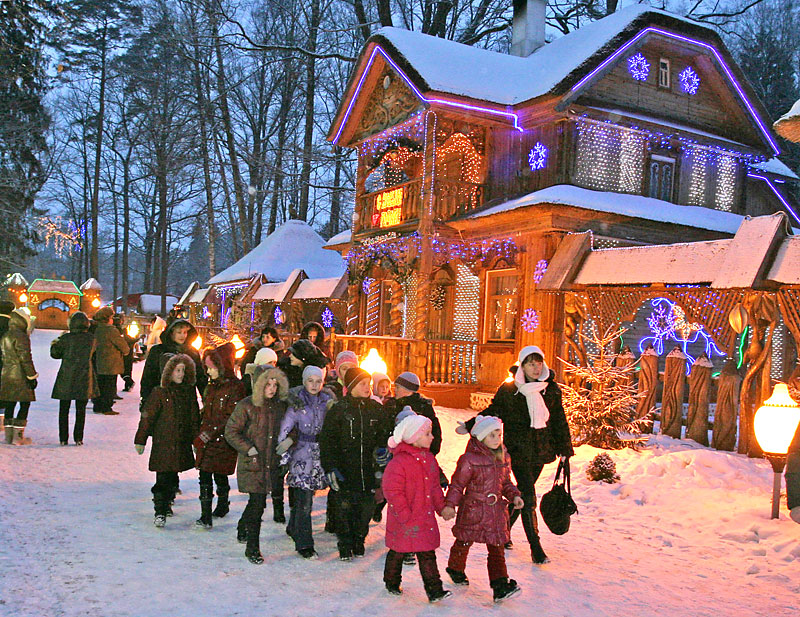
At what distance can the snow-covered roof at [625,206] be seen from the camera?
13750 mm

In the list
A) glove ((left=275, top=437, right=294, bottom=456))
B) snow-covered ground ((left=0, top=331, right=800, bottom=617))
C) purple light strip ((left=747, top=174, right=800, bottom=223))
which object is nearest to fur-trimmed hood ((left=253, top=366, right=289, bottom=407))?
glove ((left=275, top=437, right=294, bottom=456))

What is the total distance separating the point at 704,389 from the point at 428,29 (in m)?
20.7

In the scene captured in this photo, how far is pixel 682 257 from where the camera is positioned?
1022cm

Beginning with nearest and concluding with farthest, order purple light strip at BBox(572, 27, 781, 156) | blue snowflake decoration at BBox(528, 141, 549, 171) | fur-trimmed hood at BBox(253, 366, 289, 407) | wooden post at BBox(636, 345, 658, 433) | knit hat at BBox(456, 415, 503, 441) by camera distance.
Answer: knit hat at BBox(456, 415, 503, 441) → fur-trimmed hood at BBox(253, 366, 289, 407) → wooden post at BBox(636, 345, 658, 433) → purple light strip at BBox(572, 27, 781, 156) → blue snowflake decoration at BBox(528, 141, 549, 171)

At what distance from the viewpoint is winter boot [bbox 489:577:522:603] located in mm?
4871

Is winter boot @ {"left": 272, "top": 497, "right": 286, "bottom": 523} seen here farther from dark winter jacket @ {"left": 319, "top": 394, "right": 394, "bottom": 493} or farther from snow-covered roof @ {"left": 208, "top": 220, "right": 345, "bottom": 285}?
snow-covered roof @ {"left": 208, "top": 220, "right": 345, "bottom": 285}

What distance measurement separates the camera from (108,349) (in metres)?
12.3

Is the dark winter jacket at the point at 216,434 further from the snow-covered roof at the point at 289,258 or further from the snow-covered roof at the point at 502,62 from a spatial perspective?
the snow-covered roof at the point at 289,258

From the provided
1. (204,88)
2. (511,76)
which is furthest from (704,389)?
(204,88)

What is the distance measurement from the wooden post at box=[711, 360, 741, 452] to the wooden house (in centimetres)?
400

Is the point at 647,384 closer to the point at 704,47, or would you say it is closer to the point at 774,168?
the point at 704,47

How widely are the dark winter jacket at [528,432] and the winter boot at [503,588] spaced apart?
3.89ft

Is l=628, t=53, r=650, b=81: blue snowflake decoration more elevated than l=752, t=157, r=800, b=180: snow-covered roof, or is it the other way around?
l=628, t=53, r=650, b=81: blue snowflake decoration

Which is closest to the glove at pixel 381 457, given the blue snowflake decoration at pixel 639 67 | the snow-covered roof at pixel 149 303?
the blue snowflake decoration at pixel 639 67
